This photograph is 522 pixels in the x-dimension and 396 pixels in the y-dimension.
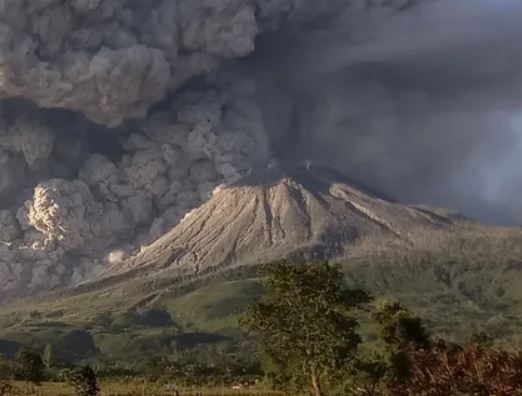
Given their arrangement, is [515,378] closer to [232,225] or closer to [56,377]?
[56,377]

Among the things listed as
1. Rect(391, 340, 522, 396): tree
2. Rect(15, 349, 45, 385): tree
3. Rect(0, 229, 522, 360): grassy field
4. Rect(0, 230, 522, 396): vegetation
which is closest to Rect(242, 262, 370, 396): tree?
Rect(0, 230, 522, 396): vegetation

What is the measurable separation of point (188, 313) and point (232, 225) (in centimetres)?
3697

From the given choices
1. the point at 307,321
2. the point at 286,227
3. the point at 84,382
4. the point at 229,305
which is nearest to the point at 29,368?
the point at 84,382

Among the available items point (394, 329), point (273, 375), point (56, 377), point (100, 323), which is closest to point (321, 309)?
point (273, 375)

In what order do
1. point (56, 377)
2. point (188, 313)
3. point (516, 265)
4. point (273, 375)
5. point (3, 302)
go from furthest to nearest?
1. point (516, 265)
2. point (3, 302)
3. point (188, 313)
4. point (56, 377)
5. point (273, 375)

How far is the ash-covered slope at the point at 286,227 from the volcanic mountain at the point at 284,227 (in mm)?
192

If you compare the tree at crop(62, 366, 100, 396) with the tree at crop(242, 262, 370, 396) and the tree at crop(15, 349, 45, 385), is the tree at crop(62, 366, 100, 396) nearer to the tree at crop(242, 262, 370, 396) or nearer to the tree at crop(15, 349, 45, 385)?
the tree at crop(242, 262, 370, 396)

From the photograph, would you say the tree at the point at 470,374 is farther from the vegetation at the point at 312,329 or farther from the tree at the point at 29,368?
the tree at the point at 29,368

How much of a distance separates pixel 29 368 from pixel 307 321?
29222 millimetres

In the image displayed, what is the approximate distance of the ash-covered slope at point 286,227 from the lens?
156 metres

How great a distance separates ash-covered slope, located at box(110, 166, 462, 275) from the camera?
156 m

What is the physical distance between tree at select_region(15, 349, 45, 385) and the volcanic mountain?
335 ft

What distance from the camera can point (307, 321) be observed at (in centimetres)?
1944

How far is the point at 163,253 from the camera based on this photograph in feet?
513
